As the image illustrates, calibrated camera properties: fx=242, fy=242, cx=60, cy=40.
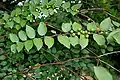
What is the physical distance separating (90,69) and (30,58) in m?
0.28

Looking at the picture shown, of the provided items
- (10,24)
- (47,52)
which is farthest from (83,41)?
(10,24)

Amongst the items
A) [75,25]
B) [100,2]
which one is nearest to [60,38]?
[75,25]

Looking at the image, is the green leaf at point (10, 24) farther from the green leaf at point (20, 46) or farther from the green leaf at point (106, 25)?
the green leaf at point (106, 25)

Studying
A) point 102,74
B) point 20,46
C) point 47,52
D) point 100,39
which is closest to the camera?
point 102,74

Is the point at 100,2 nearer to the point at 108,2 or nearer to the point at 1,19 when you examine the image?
the point at 108,2

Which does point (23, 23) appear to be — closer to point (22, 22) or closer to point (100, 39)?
point (22, 22)

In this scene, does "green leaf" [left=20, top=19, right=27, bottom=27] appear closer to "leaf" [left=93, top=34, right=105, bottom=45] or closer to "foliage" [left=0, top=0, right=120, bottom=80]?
"foliage" [left=0, top=0, right=120, bottom=80]

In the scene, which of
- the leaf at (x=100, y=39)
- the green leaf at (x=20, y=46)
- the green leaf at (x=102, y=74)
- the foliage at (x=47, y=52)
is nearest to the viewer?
the green leaf at (x=102, y=74)

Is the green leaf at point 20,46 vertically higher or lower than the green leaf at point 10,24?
lower

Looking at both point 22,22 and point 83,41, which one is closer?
point 83,41

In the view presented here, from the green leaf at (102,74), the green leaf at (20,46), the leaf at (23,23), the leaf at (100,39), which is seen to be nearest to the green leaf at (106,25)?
the leaf at (100,39)

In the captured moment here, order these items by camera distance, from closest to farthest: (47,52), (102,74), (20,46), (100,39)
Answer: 1. (102,74)
2. (100,39)
3. (20,46)
4. (47,52)

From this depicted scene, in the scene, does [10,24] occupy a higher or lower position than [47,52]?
higher

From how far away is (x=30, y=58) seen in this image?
112cm
